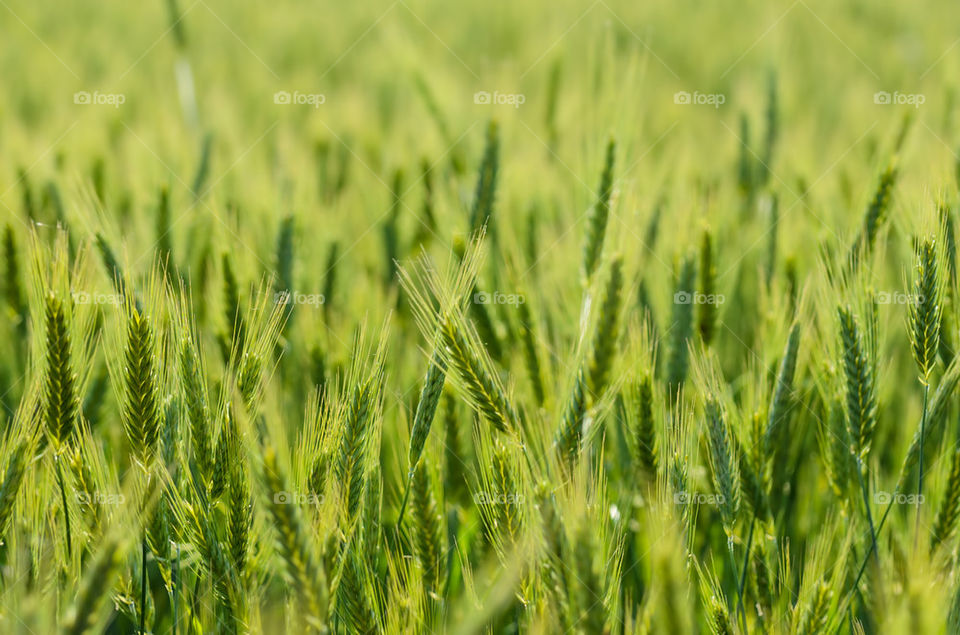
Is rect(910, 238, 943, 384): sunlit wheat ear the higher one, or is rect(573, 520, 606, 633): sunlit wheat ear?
rect(910, 238, 943, 384): sunlit wheat ear

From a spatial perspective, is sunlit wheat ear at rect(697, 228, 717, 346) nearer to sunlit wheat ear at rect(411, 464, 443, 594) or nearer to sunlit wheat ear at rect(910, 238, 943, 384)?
sunlit wheat ear at rect(910, 238, 943, 384)

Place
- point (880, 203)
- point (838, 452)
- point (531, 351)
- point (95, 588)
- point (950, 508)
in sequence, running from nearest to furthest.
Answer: point (95, 588), point (950, 508), point (838, 452), point (531, 351), point (880, 203)

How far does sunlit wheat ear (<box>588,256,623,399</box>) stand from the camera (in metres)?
0.92

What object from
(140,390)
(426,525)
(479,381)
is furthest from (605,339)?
(140,390)

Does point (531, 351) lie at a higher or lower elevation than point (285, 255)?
lower

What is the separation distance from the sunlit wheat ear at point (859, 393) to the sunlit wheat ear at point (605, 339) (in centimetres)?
29

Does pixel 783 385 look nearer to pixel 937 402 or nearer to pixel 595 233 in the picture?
pixel 937 402

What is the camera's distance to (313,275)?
1.42 meters

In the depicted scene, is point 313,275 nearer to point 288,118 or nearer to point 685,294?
point 685,294

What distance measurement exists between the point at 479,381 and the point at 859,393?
477 millimetres

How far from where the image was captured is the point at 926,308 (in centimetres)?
86

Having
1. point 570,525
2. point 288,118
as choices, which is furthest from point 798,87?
point 570,525

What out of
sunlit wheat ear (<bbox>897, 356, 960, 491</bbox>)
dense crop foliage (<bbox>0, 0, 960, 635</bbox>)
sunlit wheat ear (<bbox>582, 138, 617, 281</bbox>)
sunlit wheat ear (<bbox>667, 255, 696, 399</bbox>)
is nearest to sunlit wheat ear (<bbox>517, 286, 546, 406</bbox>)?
dense crop foliage (<bbox>0, 0, 960, 635</bbox>)

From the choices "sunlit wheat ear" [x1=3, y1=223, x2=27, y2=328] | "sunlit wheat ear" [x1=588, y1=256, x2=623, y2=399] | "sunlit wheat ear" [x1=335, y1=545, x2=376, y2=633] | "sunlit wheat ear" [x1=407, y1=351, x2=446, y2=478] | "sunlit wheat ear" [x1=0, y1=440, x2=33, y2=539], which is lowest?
"sunlit wheat ear" [x1=335, y1=545, x2=376, y2=633]
